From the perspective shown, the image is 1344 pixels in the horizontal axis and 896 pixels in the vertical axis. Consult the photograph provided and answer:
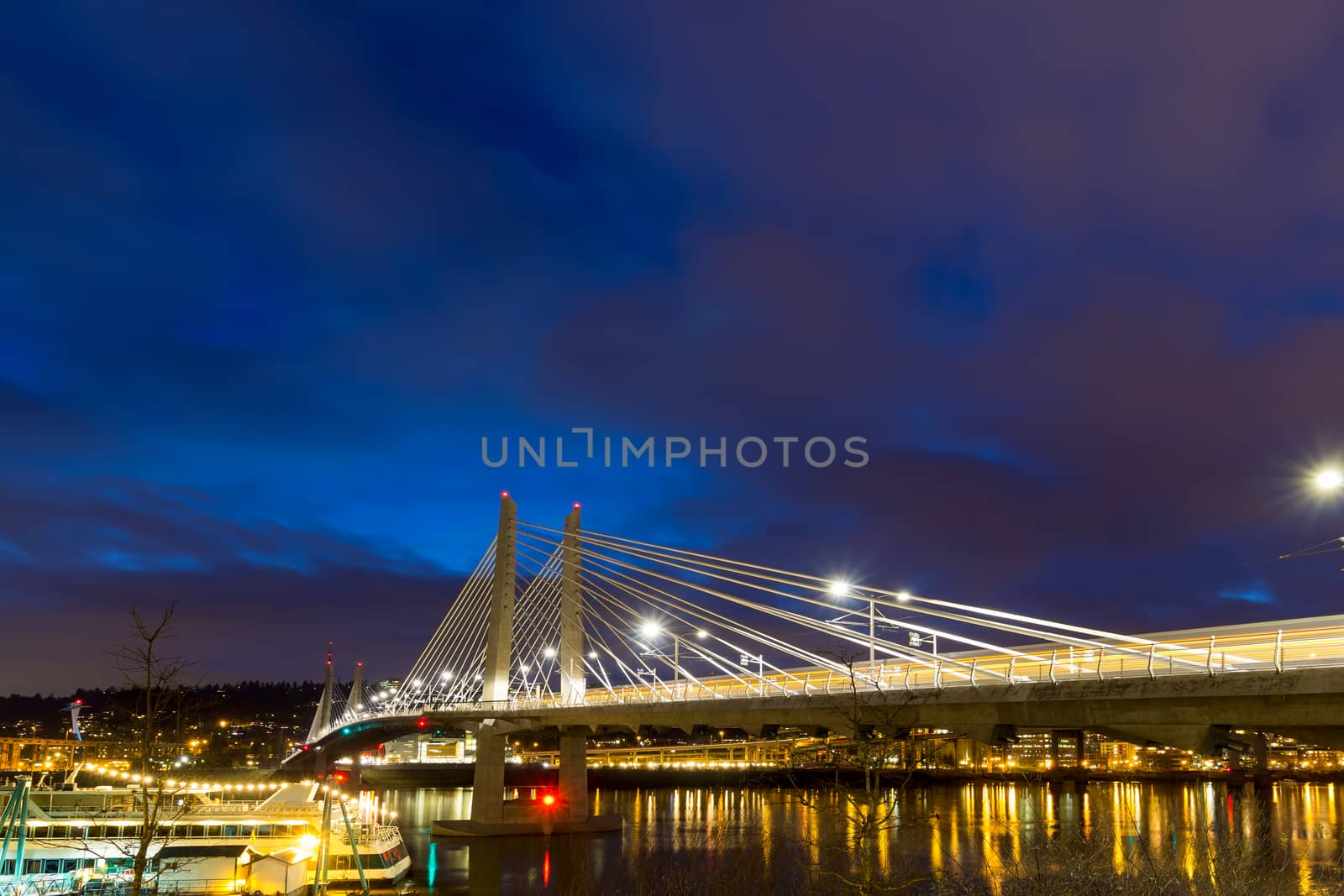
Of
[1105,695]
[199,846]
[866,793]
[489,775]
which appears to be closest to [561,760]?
[489,775]

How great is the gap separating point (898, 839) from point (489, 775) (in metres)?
22.6

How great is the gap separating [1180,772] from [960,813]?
67573 mm

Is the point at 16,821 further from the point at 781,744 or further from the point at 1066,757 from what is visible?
the point at 1066,757

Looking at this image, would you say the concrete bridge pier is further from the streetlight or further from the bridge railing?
the streetlight

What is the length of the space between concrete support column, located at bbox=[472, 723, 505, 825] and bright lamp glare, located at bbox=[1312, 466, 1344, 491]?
45296 millimetres

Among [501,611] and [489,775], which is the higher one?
[501,611]

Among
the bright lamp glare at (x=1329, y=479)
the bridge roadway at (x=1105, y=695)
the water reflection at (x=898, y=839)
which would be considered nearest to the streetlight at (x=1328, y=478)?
the bright lamp glare at (x=1329, y=479)

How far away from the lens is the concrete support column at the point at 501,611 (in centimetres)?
5650

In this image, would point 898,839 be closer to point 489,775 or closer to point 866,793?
point 489,775

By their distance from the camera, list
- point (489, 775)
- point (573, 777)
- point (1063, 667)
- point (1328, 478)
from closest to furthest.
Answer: point (1328, 478) < point (1063, 667) < point (489, 775) < point (573, 777)

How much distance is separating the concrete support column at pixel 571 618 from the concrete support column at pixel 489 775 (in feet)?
17.1

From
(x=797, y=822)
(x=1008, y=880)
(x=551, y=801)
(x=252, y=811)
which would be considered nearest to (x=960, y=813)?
(x=797, y=822)

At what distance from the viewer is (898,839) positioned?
44.5m

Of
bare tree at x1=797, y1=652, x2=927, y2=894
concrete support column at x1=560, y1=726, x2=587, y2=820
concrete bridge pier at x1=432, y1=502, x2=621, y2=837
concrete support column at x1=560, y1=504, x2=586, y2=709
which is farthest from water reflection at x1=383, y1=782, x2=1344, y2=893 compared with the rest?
concrete support column at x1=560, y1=504, x2=586, y2=709
